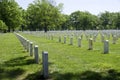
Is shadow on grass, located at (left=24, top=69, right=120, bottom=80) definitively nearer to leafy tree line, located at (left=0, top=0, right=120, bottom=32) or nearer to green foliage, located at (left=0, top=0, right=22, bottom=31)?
leafy tree line, located at (left=0, top=0, right=120, bottom=32)

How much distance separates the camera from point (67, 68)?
515 inches

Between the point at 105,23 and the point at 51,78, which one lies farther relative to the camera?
the point at 105,23

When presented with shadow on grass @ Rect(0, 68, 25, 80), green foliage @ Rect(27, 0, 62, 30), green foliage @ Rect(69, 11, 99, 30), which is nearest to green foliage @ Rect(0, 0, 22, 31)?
green foliage @ Rect(27, 0, 62, 30)

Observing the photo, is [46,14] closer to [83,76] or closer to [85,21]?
[85,21]

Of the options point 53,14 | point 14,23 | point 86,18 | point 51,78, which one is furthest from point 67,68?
point 86,18

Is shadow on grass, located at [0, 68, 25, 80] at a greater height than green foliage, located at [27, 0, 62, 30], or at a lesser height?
lesser

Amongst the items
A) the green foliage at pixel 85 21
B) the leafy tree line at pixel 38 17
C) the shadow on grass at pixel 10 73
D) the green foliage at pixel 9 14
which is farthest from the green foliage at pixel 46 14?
the shadow on grass at pixel 10 73

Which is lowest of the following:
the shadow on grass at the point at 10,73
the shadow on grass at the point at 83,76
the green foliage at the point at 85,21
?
the shadow on grass at the point at 10,73

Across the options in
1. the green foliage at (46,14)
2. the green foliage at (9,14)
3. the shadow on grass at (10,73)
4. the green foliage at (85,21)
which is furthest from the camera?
the green foliage at (85,21)

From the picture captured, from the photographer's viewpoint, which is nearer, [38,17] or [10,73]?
[10,73]

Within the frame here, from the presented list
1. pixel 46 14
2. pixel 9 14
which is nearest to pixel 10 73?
pixel 46 14

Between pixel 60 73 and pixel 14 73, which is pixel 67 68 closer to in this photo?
pixel 60 73

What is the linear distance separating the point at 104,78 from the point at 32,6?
268ft

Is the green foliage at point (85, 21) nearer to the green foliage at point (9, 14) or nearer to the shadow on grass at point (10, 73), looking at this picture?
the green foliage at point (9, 14)
